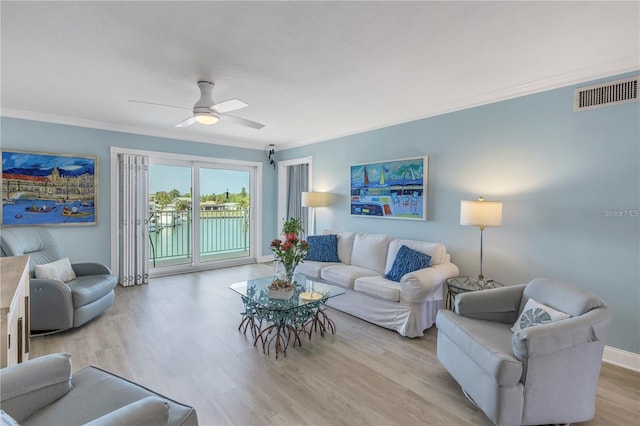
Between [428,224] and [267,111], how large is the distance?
253cm

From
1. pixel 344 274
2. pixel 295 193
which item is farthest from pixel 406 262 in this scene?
pixel 295 193

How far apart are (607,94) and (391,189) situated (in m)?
2.31

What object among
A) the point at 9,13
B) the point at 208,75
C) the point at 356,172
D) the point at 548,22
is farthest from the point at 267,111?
the point at 548,22

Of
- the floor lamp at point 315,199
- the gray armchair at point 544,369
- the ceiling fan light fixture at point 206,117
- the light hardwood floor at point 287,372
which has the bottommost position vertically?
the light hardwood floor at point 287,372

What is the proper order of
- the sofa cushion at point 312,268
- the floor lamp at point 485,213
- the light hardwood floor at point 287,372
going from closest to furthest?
the light hardwood floor at point 287,372 → the floor lamp at point 485,213 → the sofa cushion at point 312,268

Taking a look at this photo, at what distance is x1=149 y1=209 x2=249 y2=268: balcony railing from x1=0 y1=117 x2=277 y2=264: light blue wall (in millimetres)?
798

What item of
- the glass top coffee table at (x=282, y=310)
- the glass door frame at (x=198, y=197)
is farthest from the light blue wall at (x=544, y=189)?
the glass door frame at (x=198, y=197)

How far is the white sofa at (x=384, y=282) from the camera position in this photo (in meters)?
3.09

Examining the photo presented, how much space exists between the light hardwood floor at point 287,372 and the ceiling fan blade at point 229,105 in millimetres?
2217

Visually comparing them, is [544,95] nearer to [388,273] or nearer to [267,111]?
[388,273]

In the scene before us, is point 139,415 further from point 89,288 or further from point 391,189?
point 391,189

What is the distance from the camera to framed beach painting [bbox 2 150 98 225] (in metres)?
3.95

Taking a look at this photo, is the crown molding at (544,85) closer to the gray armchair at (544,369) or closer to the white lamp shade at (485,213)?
the white lamp shade at (485,213)

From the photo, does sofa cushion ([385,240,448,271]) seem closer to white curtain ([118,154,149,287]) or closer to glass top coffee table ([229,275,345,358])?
glass top coffee table ([229,275,345,358])
